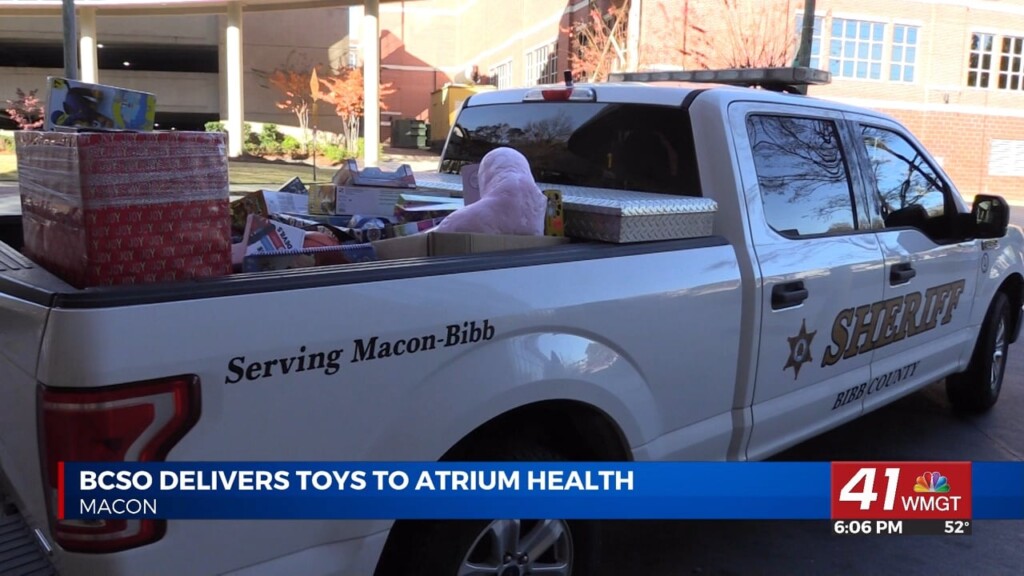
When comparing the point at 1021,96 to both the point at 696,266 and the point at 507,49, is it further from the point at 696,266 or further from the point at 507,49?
the point at 696,266

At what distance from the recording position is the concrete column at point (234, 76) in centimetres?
2902

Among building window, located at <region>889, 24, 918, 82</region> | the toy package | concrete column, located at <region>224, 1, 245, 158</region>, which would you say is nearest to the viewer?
the toy package

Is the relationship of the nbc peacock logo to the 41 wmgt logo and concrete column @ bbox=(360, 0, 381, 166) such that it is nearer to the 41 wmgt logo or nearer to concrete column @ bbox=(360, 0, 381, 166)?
the 41 wmgt logo

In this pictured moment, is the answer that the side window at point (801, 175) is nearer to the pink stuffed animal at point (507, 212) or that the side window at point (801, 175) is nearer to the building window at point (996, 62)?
the pink stuffed animal at point (507, 212)

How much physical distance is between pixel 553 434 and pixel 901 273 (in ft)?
7.63

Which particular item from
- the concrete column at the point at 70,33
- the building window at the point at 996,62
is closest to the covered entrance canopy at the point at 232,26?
the concrete column at the point at 70,33

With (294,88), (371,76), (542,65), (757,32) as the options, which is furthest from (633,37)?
(294,88)

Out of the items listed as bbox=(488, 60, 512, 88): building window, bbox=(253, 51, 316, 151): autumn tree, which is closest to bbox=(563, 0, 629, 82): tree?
bbox=(253, 51, 316, 151): autumn tree

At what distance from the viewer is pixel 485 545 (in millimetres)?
2508

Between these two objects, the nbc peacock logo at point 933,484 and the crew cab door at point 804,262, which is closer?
the nbc peacock logo at point 933,484

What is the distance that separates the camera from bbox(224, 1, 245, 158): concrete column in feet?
95.2

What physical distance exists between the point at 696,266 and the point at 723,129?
674mm

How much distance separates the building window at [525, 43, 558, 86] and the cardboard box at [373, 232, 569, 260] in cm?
3224

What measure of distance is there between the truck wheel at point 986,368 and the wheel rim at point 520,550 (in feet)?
13.1
